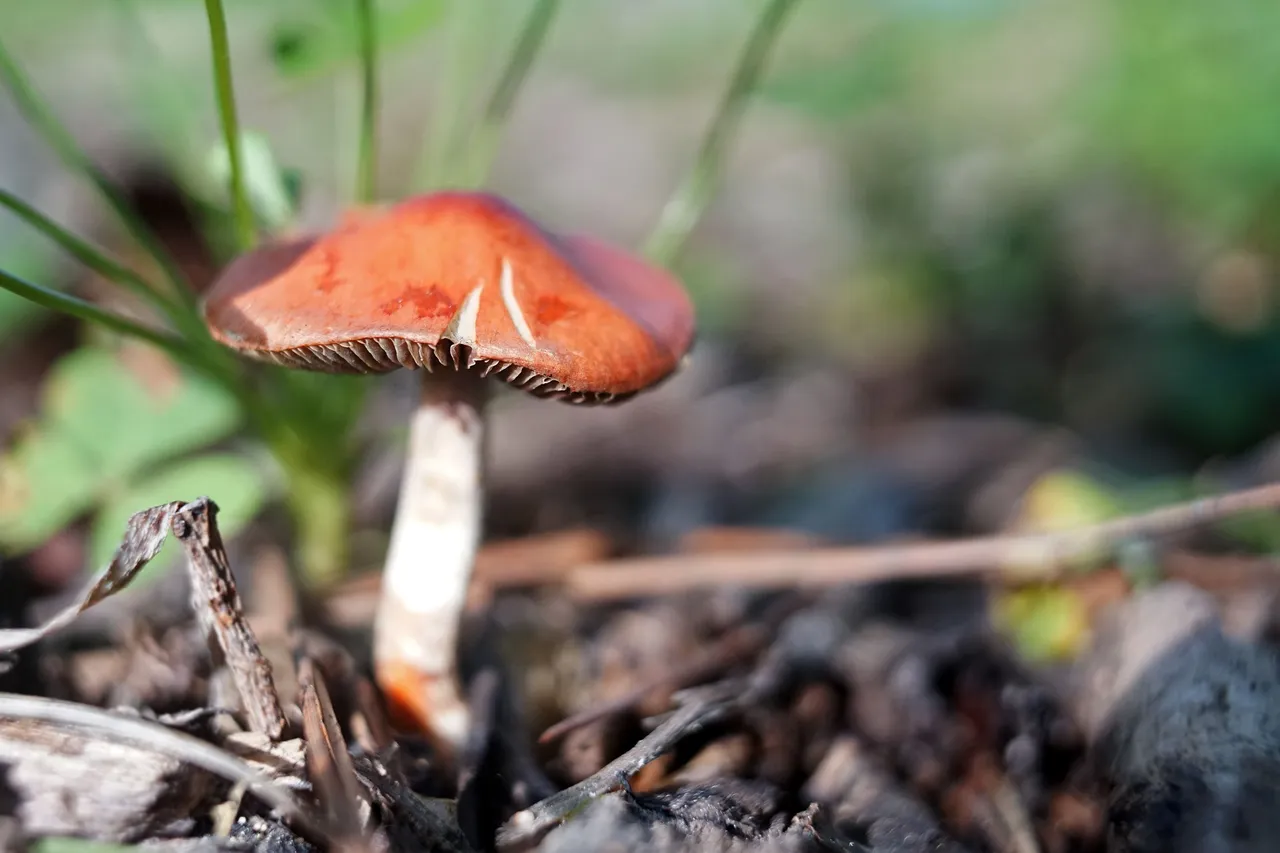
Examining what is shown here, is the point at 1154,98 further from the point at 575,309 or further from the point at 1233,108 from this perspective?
the point at 575,309

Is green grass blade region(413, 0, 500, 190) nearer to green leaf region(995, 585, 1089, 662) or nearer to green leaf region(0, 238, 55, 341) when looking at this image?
green leaf region(0, 238, 55, 341)

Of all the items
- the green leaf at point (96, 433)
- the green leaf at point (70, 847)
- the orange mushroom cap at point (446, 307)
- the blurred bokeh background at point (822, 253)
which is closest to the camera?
the green leaf at point (70, 847)

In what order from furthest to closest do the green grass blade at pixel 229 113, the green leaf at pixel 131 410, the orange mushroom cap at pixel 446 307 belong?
the green leaf at pixel 131 410 → the green grass blade at pixel 229 113 → the orange mushroom cap at pixel 446 307

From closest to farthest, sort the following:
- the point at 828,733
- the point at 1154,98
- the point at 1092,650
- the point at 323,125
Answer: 1. the point at 828,733
2. the point at 1092,650
3. the point at 1154,98
4. the point at 323,125

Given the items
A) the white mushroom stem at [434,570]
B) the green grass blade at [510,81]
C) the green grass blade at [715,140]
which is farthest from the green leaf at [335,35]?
the white mushroom stem at [434,570]

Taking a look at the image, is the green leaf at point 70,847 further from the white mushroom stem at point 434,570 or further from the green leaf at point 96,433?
the green leaf at point 96,433

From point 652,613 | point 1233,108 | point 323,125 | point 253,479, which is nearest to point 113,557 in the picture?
point 253,479
